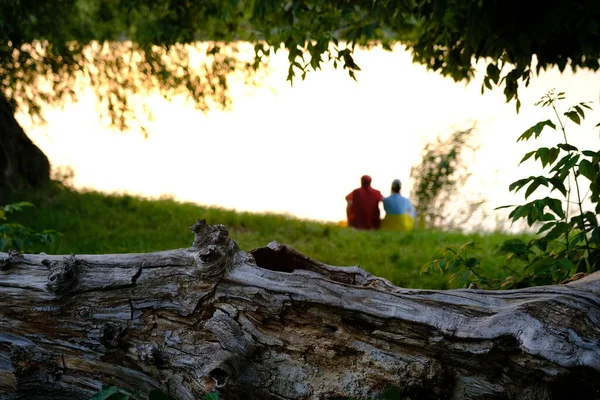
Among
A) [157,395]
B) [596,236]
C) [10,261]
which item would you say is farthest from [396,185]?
[157,395]

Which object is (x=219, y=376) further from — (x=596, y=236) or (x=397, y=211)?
(x=397, y=211)

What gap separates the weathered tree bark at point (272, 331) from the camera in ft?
12.8

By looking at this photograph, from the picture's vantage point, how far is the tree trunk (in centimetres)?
1315

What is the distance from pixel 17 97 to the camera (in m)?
14.2

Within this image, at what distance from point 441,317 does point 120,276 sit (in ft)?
5.90

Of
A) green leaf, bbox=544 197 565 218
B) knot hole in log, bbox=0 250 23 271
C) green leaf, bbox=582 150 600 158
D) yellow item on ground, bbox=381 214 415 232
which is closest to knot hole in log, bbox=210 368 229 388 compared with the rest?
knot hole in log, bbox=0 250 23 271

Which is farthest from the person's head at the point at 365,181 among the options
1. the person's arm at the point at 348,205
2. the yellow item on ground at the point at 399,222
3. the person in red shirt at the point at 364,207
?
the yellow item on ground at the point at 399,222

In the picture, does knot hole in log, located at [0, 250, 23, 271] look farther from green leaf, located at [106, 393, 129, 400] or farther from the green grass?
the green grass

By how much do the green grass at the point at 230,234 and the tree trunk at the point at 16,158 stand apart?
0.34m

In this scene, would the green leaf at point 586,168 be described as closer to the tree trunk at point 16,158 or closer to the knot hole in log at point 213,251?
the knot hole in log at point 213,251

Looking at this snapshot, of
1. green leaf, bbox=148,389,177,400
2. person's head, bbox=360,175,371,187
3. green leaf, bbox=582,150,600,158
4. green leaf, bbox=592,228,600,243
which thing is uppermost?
person's head, bbox=360,175,371,187

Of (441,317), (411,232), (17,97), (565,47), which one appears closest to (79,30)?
(17,97)

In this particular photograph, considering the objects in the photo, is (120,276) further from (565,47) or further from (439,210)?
(439,210)

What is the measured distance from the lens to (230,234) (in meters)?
12.2
